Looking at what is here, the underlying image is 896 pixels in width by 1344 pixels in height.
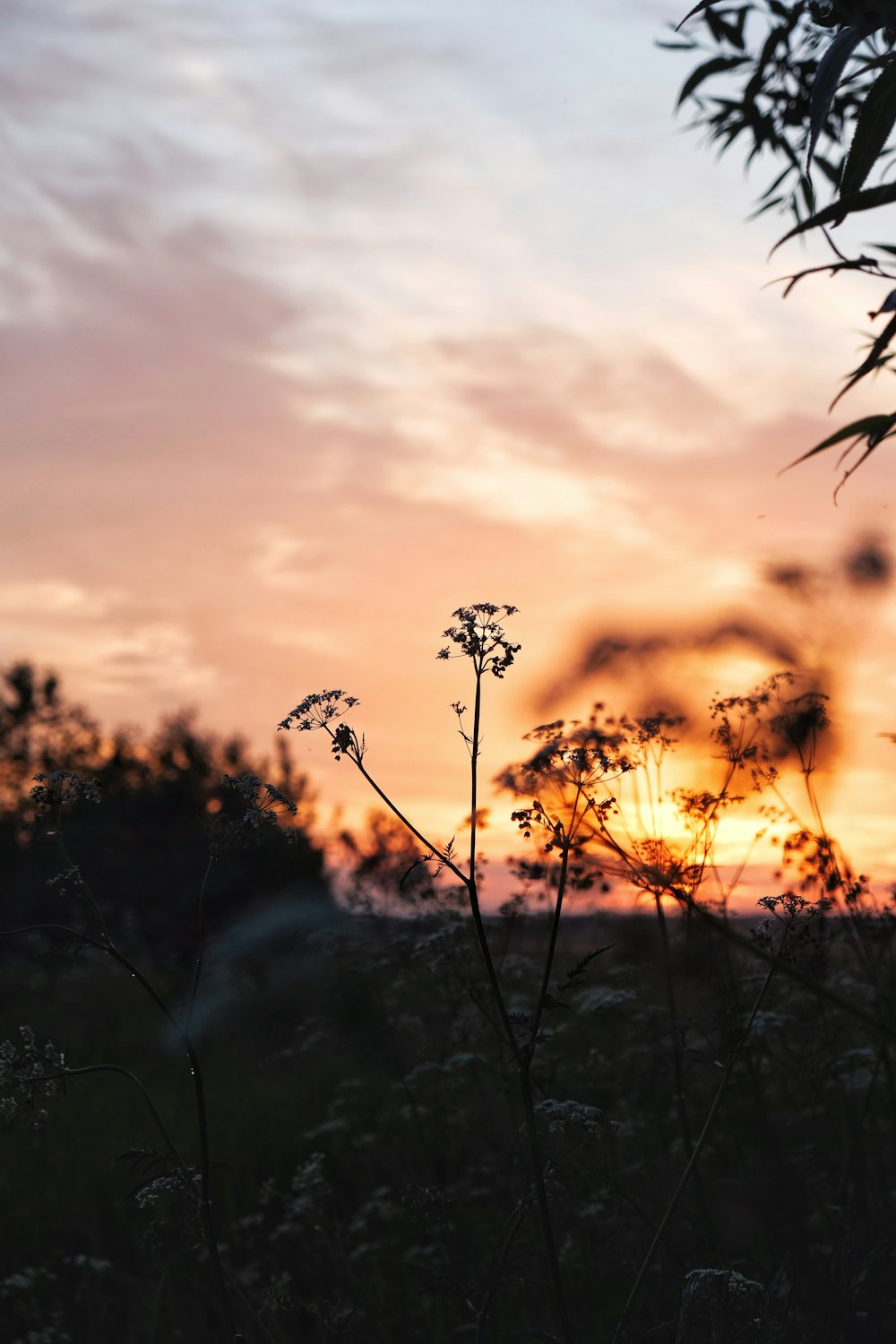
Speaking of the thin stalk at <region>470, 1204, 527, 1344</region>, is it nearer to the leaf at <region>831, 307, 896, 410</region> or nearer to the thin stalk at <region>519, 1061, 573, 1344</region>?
the thin stalk at <region>519, 1061, 573, 1344</region>

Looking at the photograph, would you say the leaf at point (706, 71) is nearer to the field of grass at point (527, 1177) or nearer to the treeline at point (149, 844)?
the field of grass at point (527, 1177)

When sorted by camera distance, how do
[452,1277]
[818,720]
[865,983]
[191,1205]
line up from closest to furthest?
[191,1205], [452,1277], [818,720], [865,983]

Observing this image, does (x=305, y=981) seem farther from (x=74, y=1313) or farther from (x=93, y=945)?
(x=93, y=945)

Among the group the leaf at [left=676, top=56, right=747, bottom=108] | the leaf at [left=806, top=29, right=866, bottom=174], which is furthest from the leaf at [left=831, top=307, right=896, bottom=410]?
the leaf at [left=676, top=56, right=747, bottom=108]

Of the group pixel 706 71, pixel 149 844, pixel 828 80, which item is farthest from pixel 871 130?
pixel 149 844

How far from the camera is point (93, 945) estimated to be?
3.59m

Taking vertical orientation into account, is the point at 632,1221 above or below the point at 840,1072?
below

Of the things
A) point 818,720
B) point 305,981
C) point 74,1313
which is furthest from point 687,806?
point 305,981

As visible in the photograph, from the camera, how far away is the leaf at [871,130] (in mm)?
4074

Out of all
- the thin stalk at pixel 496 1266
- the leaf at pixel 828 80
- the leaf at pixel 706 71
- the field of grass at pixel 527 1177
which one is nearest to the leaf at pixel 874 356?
the leaf at pixel 828 80

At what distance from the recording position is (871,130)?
414 centimetres

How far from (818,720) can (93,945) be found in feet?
12.9

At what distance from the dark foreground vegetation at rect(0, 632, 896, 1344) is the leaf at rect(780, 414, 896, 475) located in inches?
49.1

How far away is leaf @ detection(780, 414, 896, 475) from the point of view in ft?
12.1
